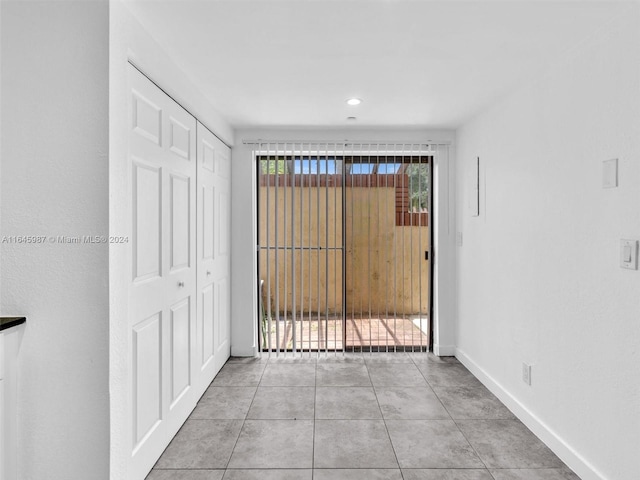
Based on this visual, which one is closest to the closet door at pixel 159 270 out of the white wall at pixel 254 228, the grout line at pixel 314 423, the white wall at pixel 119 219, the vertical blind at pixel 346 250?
the white wall at pixel 119 219

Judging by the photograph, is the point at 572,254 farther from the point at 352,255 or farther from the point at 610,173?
the point at 352,255

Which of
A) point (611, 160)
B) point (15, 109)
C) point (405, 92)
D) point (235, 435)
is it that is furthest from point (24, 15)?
point (611, 160)

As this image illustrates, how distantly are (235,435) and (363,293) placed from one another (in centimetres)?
202

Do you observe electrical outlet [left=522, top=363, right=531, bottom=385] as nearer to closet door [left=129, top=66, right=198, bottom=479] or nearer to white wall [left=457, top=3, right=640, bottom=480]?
white wall [left=457, top=3, right=640, bottom=480]

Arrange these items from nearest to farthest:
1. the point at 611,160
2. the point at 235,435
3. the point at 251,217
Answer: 1. the point at 611,160
2. the point at 235,435
3. the point at 251,217

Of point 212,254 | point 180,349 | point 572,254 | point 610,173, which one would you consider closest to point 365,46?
point 610,173

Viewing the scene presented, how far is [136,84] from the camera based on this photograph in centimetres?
194

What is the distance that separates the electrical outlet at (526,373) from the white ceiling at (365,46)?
1931mm

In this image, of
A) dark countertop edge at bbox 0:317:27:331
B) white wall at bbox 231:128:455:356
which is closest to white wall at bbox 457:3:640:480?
white wall at bbox 231:128:455:356

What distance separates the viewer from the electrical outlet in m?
2.61

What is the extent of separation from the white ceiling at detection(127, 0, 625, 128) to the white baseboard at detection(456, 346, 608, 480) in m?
2.22

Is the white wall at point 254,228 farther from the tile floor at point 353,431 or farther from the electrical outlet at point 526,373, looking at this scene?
the electrical outlet at point 526,373

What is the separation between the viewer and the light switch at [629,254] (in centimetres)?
174

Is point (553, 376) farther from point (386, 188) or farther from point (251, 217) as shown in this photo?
point (251, 217)
